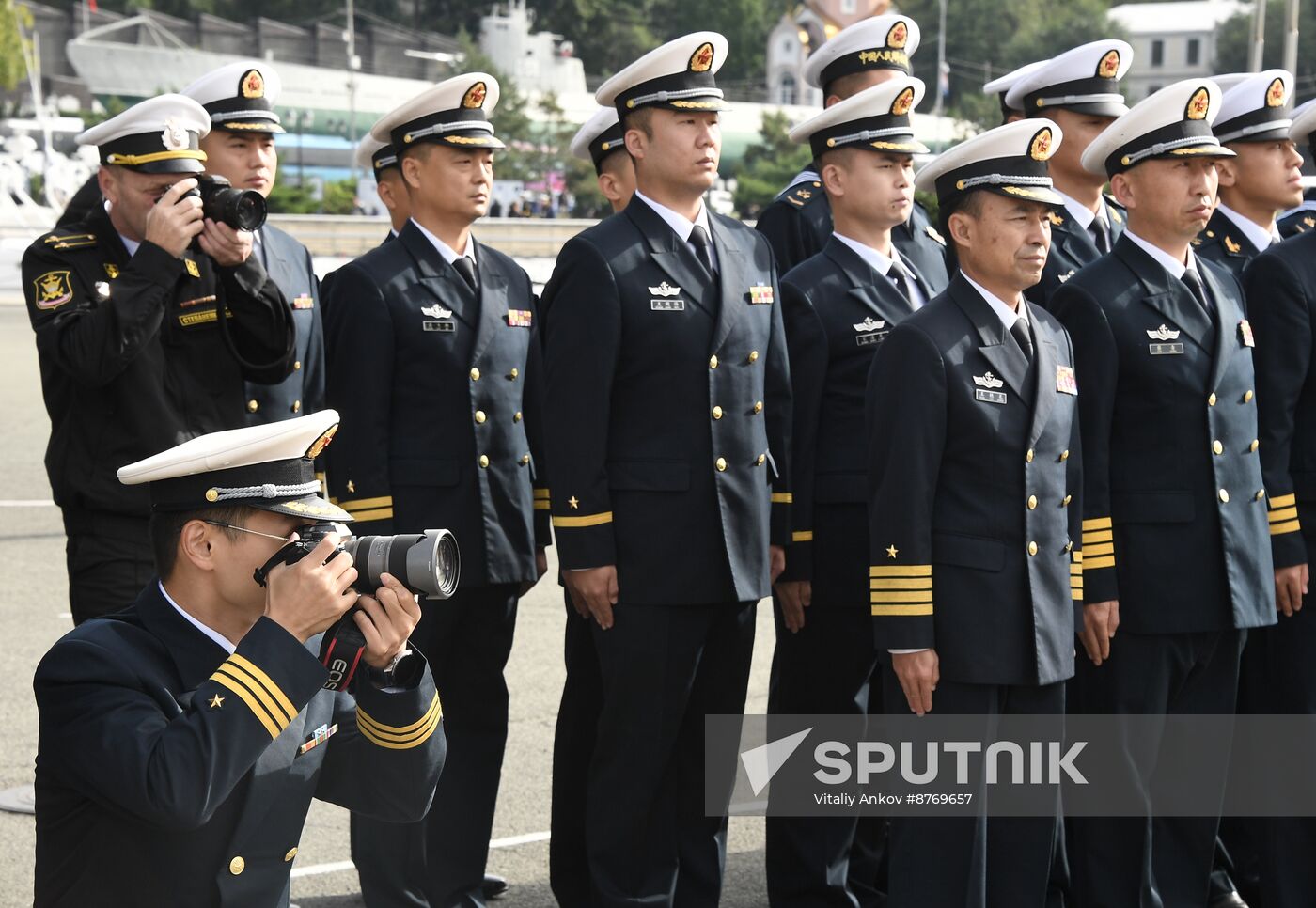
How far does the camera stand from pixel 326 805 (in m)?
6.03

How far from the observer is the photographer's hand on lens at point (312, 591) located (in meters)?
2.91

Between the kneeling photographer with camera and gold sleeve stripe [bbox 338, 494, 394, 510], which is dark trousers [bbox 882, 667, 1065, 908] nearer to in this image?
gold sleeve stripe [bbox 338, 494, 394, 510]

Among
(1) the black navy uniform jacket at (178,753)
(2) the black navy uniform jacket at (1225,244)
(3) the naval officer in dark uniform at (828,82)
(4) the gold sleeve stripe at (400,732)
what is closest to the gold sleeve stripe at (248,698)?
(1) the black navy uniform jacket at (178,753)

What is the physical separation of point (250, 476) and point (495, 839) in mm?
2942

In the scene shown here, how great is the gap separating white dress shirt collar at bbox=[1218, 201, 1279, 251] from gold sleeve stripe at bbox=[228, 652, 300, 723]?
389 cm

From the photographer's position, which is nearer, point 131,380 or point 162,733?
point 162,733

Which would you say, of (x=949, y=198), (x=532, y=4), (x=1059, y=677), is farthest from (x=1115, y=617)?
(x=532, y=4)

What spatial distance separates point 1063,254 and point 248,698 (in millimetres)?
3542

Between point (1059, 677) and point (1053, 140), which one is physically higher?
point (1053, 140)

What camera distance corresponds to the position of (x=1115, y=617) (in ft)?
15.7

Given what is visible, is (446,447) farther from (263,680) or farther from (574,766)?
(263,680)

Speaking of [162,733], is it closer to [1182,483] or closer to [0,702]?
[1182,483]

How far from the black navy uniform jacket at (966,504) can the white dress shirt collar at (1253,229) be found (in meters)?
1.59

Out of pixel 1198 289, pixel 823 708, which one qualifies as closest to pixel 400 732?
pixel 823 708
